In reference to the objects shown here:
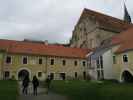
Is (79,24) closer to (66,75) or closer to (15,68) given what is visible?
(66,75)

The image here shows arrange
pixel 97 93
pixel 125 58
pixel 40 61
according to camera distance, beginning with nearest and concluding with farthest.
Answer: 1. pixel 97 93
2. pixel 125 58
3. pixel 40 61

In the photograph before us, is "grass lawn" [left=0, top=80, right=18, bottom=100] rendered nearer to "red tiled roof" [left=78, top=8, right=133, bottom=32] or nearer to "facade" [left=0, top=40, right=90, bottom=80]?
"facade" [left=0, top=40, right=90, bottom=80]

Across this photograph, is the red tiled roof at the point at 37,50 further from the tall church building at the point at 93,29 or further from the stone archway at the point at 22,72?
the tall church building at the point at 93,29

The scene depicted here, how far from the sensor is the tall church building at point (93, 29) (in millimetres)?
49750

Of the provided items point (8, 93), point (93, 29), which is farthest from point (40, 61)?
point (8, 93)

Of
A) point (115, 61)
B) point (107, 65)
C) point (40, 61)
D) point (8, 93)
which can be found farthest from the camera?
point (40, 61)

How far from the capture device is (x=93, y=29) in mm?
51094

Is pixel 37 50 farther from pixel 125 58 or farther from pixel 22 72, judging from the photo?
pixel 125 58

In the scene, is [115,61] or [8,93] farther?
[115,61]

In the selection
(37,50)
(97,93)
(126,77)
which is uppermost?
(37,50)

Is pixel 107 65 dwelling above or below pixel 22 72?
above

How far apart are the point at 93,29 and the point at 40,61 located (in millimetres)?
17723

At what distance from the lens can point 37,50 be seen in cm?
4162

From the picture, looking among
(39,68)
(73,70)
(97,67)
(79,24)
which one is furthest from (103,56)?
(79,24)
